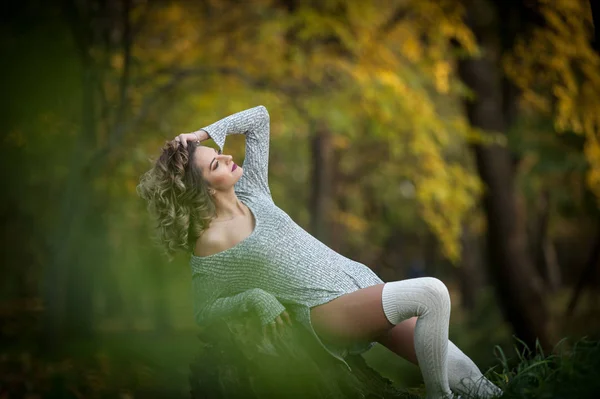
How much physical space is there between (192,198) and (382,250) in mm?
29889

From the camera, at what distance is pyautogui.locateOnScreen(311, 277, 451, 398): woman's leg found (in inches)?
125

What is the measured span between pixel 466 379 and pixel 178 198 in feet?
5.51

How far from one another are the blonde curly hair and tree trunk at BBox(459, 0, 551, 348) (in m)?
6.16

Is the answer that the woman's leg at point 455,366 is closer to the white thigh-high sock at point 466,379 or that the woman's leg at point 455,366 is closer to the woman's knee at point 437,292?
the white thigh-high sock at point 466,379

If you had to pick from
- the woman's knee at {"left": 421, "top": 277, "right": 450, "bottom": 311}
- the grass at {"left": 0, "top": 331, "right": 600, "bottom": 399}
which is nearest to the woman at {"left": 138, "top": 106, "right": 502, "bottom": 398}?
the woman's knee at {"left": 421, "top": 277, "right": 450, "bottom": 311}

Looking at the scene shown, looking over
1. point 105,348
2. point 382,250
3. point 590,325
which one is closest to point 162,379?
point 105,348

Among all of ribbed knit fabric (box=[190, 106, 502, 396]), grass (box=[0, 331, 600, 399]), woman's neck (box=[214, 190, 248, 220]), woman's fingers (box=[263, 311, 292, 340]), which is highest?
woman's neck (box=[214, 190, 248, 220])

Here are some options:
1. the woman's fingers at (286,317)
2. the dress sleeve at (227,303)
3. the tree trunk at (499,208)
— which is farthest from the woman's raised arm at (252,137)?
the tree trunk at (499,208)

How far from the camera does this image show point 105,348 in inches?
366

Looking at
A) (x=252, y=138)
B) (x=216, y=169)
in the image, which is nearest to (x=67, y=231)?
(x=252, y=138)

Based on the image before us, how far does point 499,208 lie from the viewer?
9250 millimetres

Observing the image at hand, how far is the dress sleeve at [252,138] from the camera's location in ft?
13.1

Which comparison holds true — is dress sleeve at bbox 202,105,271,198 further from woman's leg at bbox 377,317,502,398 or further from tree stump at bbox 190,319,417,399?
woman's leg at bbox 377,317,502,398

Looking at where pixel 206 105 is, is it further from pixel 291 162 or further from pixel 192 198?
pixel 291 162
